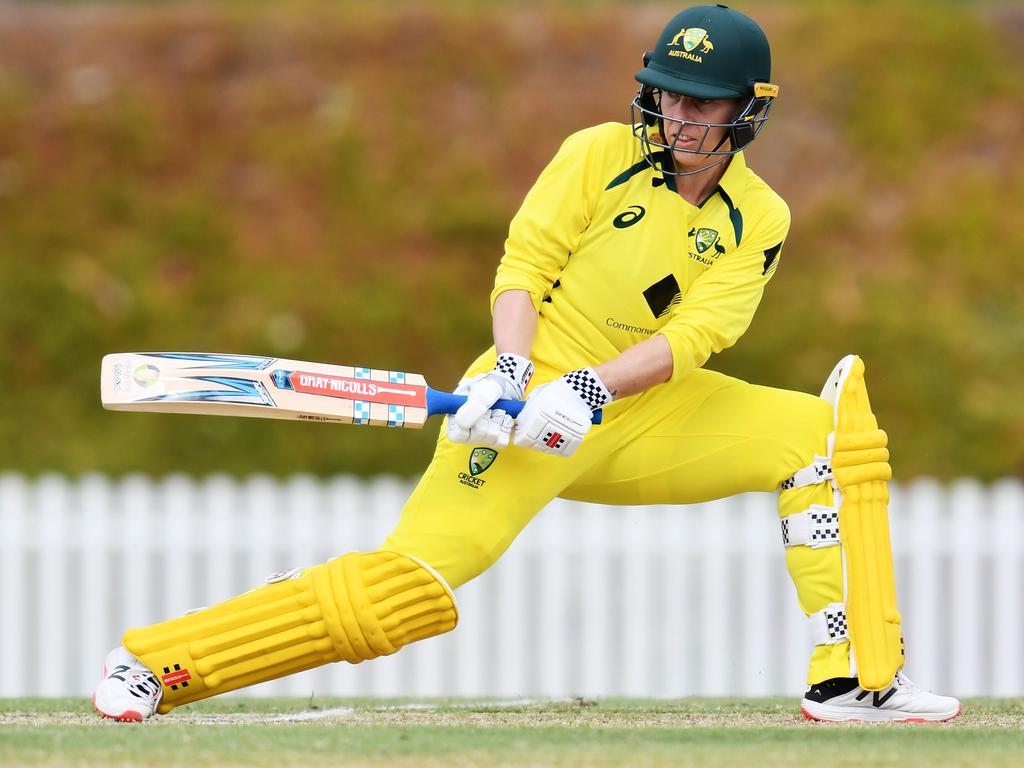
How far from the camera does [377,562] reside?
3441mm

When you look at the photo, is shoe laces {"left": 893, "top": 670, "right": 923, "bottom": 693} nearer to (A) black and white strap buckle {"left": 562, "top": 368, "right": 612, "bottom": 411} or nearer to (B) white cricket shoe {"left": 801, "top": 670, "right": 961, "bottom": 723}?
(B) white cricket shoe {"left": 801, "top": 670, "right": 961, "bottom": 723}

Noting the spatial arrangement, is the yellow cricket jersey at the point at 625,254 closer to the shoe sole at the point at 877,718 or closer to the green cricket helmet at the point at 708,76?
the green cricket helmet at the point at 708,76

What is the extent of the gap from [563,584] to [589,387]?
3248 mm

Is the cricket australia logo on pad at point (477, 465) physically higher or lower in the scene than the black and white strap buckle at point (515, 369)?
lower

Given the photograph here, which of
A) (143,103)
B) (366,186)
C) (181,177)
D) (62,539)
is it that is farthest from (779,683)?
(143,103)

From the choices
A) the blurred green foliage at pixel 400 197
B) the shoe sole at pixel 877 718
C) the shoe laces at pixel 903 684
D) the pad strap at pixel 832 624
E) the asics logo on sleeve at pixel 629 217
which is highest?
the blurred green foliage at pixel 400 197

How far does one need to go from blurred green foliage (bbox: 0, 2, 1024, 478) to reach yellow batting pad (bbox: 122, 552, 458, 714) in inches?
191

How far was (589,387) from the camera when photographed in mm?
3424

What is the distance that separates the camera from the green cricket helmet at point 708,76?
11.5ft

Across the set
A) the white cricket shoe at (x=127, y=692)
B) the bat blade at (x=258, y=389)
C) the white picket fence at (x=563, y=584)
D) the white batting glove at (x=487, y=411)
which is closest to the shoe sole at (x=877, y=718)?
the white batting glove at (x=487, y=411)

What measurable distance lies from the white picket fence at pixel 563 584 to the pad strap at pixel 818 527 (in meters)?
2.98

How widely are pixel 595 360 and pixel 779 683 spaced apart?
335 centimetres

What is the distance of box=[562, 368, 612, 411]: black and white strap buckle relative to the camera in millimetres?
3412

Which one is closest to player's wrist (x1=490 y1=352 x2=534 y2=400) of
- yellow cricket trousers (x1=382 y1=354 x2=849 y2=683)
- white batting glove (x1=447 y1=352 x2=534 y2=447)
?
white batting glove (x1=447 y1=352 x2=534 y2=447)
